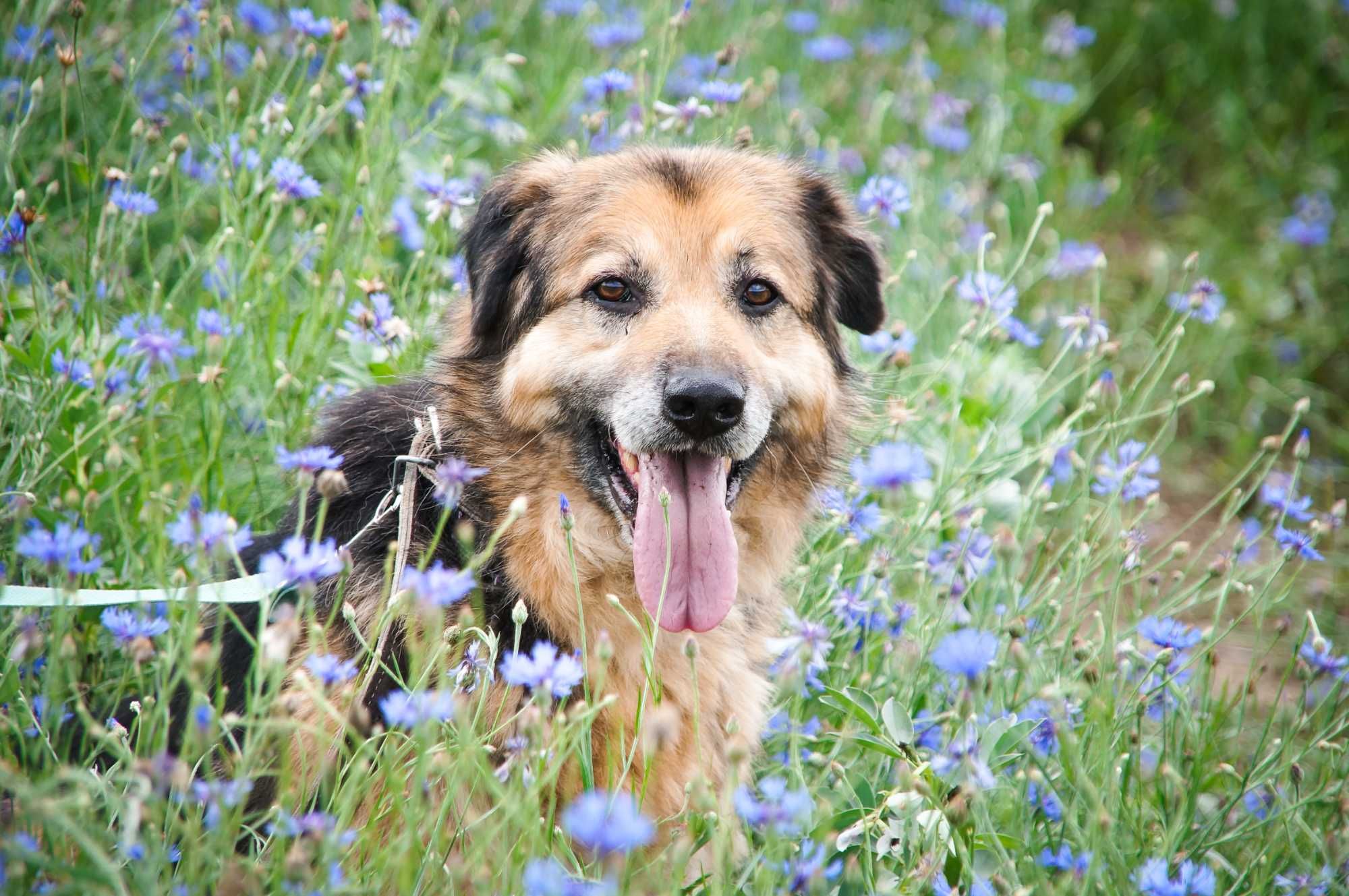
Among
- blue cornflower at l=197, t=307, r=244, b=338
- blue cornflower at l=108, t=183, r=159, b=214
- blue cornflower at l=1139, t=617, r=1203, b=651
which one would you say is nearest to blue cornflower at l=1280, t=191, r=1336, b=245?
blue cornflower at l=1139, t=617, r=1203, b=651

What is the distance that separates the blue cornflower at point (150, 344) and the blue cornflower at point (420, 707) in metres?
0.84

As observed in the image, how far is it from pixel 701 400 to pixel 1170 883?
1.48 m

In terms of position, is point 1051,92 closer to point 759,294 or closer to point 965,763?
point 759,294

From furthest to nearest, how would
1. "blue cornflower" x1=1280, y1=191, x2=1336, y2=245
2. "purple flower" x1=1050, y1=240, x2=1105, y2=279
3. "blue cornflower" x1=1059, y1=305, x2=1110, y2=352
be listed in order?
"blue cornflower" x1=1280, y1=191, x2=1336, y2=245 < "purple flower" x1=1050, y1=240, x2=1105, y2=279 < "blue cornflower" x1=1059, y1=305, x2=1110, y2=352

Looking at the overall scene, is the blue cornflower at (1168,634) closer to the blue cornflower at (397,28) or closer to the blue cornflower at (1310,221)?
the blue cornflower at (397,28)

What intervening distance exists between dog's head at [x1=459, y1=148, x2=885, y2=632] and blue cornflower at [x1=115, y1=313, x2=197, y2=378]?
84 cm

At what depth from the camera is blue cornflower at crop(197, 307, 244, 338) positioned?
2824mm

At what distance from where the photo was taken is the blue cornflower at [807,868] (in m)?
1.70

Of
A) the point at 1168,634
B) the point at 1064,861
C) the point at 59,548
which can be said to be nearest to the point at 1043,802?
the point at 1064,861

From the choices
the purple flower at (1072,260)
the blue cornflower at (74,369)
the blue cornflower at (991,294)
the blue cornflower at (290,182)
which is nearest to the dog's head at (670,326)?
the blue cornflower at (991,294)

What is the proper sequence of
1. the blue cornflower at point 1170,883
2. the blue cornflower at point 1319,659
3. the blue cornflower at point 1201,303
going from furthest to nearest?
the blue cornflower at point 1201,303, the blue cornflower at point 1319,659, the blue cornflower at point 1170,883

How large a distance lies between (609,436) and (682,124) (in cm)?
140

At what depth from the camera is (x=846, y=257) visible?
143 inches

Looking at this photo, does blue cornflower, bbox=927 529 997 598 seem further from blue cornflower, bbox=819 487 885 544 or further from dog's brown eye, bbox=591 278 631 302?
dog's brown eye, bbox=591 278 631 302
